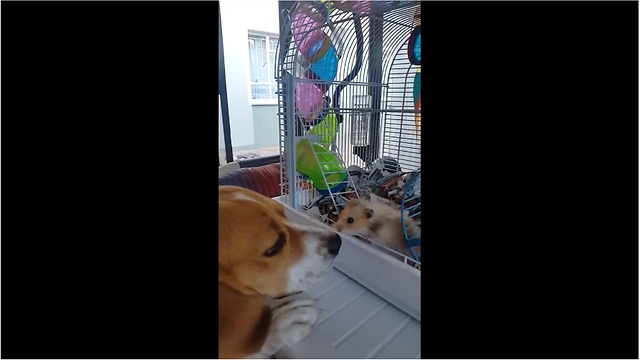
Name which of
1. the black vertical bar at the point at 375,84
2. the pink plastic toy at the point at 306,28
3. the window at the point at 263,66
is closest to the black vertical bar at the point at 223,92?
the window at the point at 263,66

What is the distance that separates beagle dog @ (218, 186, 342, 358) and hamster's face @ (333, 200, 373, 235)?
0.21m

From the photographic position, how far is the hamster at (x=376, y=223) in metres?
0.64

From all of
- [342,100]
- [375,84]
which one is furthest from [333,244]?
[375,84]

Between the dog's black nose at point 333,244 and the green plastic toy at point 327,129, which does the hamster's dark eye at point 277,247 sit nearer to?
the dog's black nose at point 333,244

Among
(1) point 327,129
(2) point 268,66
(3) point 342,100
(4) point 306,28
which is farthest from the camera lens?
(3) point 342,100

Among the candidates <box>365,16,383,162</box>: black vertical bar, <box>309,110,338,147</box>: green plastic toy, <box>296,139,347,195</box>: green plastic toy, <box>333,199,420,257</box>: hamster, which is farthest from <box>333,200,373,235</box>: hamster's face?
<box>365,16,383,162</box>: black vertical bar

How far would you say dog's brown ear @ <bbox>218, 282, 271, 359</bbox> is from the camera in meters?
0.40

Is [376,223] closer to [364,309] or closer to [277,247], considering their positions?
[364,309]

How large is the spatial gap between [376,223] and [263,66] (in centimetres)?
57

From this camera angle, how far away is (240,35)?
65 cm

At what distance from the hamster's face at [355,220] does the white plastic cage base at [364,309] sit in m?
0.04

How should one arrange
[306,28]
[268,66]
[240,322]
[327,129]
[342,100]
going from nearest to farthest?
[240,322], [306,28], [268,66], [327,129], [342,100]
